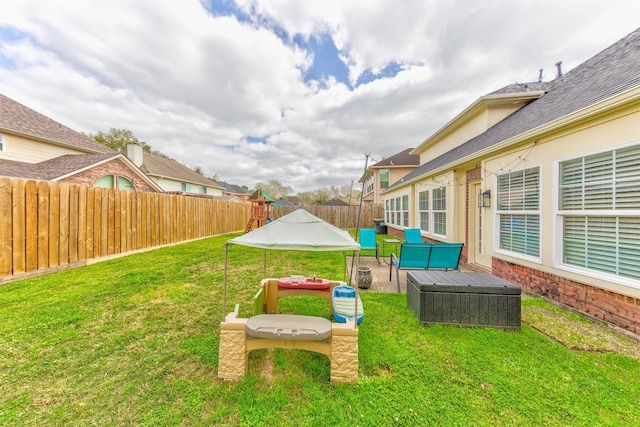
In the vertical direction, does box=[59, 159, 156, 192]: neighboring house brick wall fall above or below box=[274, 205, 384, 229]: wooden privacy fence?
above

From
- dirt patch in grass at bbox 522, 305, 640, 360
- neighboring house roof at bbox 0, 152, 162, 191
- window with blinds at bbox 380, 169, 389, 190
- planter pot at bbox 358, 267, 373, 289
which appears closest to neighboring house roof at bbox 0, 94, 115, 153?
neighboring house roof at bbox 0, 152, 162, 191

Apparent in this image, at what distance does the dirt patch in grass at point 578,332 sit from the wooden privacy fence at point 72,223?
10507 millimetres

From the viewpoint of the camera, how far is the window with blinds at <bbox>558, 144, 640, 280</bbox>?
10.8 feet

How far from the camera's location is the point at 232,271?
22.6 feet

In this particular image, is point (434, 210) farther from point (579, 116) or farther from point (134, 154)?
point (134, 154)

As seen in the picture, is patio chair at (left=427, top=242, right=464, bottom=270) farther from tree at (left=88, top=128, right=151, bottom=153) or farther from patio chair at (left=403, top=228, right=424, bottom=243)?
tree at (left=88, top=128, right=151, bottom=153)

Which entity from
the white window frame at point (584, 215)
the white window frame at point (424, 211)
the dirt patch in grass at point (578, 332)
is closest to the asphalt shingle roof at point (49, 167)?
the white window frame at point (424, 211)

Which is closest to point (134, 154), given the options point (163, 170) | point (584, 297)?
point (163, 170)

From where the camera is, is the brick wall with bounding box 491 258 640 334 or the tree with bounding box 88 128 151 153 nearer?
the brick wall with bounding box 491 258 640 334

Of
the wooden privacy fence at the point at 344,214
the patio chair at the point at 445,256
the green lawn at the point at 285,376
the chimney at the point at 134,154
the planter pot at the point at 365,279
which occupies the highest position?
the chimney at the point at 134,154

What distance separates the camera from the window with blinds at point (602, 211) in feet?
10.8

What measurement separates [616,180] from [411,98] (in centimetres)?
1436

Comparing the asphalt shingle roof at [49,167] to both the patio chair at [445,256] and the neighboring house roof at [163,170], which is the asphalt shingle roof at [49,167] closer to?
the neighboring house roof at [163,170]

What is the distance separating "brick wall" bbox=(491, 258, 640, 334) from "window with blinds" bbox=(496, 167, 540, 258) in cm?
46
